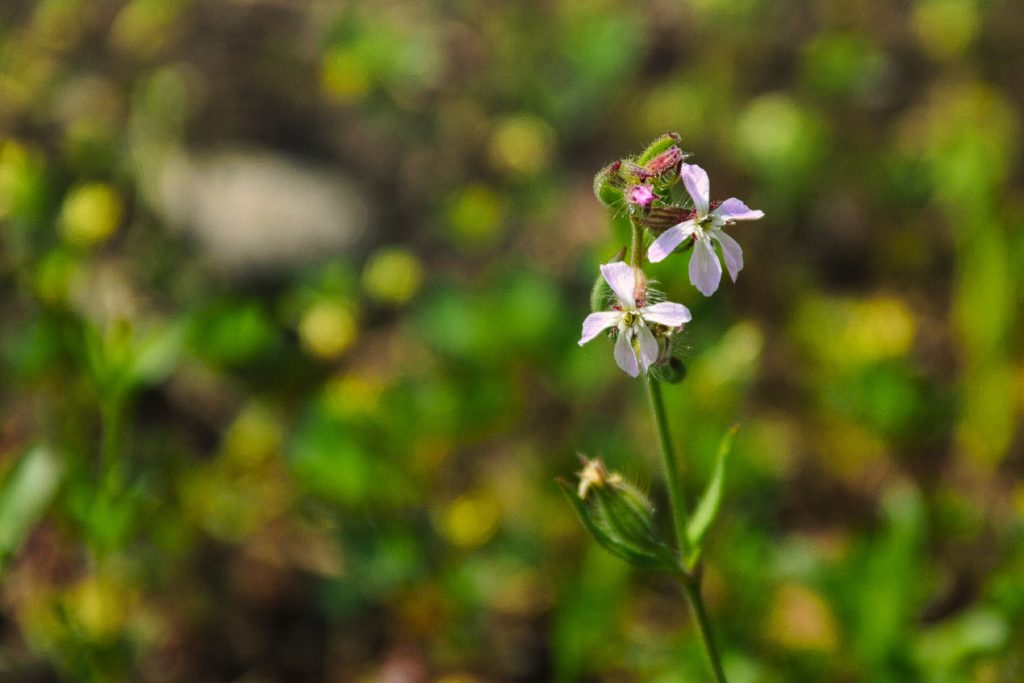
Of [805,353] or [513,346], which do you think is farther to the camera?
[805,353]

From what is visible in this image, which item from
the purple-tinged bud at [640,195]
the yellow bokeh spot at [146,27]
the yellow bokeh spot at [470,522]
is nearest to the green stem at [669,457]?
the purple-tinged bud at [640,195]

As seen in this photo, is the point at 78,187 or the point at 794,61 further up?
the point at 794,61

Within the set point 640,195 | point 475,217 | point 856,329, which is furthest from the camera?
point 475,217

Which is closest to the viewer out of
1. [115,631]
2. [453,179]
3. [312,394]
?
[115,631]

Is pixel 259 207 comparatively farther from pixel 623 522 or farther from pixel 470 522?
pixel 623 522

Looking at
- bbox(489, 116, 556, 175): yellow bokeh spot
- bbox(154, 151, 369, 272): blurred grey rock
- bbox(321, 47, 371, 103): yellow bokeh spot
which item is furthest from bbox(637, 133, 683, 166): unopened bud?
bbox(321, 47, 371, 103): yellow bokeh spot

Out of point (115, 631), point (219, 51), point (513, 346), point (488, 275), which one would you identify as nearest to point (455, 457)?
point (513, 346)

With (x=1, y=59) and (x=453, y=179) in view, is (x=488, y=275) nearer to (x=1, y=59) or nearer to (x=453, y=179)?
(x=453, y=179)

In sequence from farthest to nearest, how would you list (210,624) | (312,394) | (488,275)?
(488,275) < (312,394) < (210,624)

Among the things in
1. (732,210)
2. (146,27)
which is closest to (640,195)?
(732,210)
